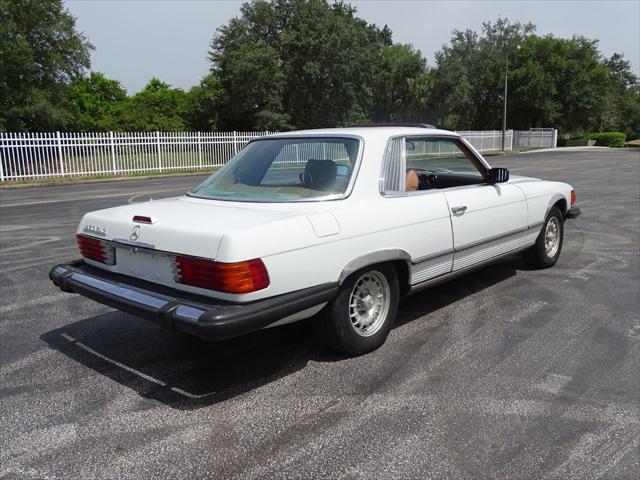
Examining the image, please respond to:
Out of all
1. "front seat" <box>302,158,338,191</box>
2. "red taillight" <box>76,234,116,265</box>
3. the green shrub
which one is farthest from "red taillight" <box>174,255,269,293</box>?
the green shrub

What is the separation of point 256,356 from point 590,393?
2.15 metres

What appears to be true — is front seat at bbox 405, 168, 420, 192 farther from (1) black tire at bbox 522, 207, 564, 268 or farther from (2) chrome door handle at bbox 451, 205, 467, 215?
(1) black tire at bbox 522, 207, 564, 268

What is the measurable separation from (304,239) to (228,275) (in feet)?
1.67

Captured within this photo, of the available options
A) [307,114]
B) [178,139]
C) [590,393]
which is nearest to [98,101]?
[307,114]

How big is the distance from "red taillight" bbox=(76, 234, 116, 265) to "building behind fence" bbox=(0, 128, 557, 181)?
1443 cm

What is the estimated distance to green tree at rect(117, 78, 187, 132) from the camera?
4056cm

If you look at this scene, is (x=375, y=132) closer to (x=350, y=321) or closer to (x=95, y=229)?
(x=350, y=321)

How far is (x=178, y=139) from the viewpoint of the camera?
2400 cm

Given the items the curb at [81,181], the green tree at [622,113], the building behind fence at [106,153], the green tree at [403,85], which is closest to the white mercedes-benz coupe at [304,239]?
the building behind fence at [106,153]

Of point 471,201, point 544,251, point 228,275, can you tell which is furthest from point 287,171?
point 544,251

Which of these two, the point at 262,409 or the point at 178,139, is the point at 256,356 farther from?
the point at 178,139

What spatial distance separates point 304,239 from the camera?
3146mm

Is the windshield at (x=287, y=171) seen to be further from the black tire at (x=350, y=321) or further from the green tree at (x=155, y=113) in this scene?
the green tree at (x=155, y=113)

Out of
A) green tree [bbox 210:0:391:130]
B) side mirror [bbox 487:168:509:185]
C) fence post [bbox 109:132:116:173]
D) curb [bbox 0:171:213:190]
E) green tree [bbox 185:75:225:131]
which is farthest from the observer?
green tree [bbox 185:75:225:131]
